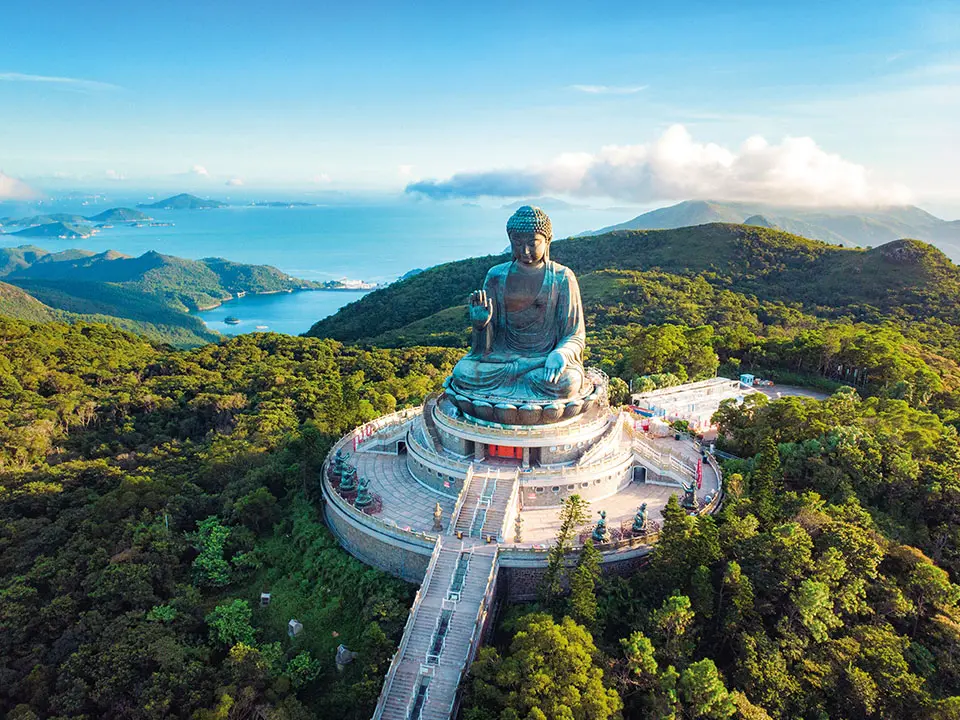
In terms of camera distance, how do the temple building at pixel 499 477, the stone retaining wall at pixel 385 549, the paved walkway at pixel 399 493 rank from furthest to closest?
the paved walkway at pixel 399 493 → the stone retaining wall at pixel 385 549 → the temple building at pixel 499 477

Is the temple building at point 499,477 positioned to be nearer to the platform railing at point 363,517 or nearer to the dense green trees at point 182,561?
the platform railing at point 363,517

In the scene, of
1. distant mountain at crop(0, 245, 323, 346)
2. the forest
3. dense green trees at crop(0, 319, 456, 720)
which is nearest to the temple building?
the forest

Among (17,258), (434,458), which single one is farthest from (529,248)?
(17,258)

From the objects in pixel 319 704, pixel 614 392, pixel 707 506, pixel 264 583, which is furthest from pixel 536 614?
pixel 614 392

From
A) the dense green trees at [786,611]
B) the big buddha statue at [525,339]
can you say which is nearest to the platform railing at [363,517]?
the dense green trees at [786,611]

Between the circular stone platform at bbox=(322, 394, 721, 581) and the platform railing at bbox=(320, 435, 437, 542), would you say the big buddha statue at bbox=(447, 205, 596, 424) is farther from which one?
the platform railing at bbox=(320, 435, 437, 542)

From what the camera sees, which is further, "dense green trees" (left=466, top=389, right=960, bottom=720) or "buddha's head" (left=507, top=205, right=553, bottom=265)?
"buddha's head" (left=507, top=205, right=553, bottom=265)

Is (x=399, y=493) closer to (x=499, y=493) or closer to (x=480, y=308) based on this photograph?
(x=499, y=493)

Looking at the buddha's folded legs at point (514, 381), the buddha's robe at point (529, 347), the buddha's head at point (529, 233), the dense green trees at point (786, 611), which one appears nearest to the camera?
the dense green trees at point (786, 611)
